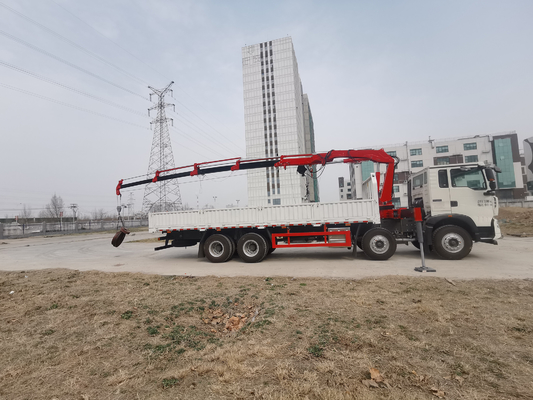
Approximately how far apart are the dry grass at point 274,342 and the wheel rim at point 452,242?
3.03 metres

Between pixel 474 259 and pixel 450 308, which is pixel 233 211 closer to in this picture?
pixel 450 308

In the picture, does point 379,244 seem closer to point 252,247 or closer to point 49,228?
point 252,247

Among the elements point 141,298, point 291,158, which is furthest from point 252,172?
point 141,298

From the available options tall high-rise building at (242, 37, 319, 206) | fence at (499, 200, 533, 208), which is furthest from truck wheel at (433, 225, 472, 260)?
tall high-rise building at (242, 37, 319, 206)

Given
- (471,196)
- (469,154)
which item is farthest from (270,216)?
(469,154)

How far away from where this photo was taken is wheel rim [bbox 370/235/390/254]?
923cm

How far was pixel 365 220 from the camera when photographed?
9266mm

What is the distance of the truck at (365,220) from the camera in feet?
29.2

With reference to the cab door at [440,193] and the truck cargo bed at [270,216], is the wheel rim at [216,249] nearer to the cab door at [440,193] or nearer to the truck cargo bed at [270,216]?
the truck cargo bed at [270,216]

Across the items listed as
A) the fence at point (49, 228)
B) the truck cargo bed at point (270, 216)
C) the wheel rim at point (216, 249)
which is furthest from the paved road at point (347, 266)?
the fence at point (49, 228)

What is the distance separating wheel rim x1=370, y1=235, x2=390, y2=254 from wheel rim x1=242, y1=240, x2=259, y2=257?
13.0ft

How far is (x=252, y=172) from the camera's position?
6856 cm

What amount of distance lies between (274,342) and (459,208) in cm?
845

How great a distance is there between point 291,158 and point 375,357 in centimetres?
846
